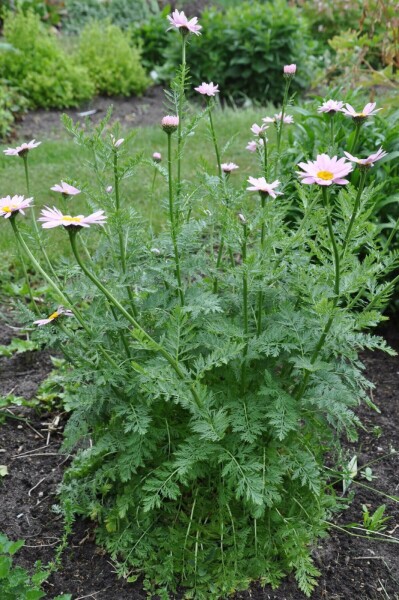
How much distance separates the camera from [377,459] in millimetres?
2477

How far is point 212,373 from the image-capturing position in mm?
1988

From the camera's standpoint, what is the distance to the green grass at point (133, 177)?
4016mm

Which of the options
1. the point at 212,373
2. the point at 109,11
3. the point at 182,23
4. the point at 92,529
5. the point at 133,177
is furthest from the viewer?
the point at 109,11

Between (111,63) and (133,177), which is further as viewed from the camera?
(111,63)

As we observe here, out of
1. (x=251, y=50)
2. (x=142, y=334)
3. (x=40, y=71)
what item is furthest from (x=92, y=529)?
(x=251, y=50)

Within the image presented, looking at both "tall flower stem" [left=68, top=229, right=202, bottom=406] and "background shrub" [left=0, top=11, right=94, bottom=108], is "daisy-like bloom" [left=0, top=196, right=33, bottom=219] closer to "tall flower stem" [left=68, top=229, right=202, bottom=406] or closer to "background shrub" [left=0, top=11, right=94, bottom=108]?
"tall flower stem" [left=68, top=229, right=202, bottom=406]

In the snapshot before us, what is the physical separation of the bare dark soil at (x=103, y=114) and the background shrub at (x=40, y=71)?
118 millimetres

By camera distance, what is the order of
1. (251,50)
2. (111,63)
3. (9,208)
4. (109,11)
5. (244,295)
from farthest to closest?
(109,11) < (251,50) < (111,63) < (244,295) < (9,208)

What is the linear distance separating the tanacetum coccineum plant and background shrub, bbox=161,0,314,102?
5.73 m

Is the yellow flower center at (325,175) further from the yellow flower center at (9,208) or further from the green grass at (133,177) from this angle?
the green grass at (133,177)

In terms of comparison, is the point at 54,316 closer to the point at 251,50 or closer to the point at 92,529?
the point at 92,529

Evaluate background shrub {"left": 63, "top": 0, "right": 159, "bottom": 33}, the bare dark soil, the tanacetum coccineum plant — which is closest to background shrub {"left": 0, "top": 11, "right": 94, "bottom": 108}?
the bare dark soil

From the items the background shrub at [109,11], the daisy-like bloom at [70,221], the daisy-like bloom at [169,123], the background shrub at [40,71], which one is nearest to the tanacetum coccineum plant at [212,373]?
the daisy-like bloom at [169,123]

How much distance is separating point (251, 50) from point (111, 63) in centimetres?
155
